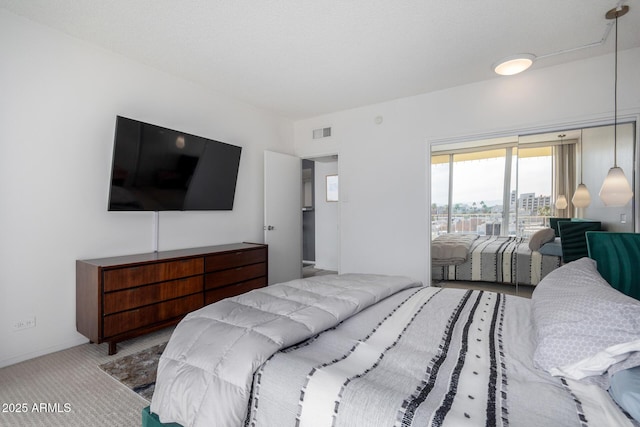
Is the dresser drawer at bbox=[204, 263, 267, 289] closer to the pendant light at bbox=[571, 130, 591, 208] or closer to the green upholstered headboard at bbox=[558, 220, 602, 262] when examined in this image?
the green upholstered headboard at bbox=[558, 220, 602, 262]

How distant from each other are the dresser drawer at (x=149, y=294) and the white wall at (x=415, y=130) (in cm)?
226

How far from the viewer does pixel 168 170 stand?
3139 mm

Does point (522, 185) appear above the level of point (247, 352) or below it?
above

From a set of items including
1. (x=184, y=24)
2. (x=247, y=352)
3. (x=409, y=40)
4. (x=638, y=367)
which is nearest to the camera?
(x=638, y=367)

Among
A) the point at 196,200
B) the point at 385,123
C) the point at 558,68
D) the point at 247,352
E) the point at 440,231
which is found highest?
the point at 558,68

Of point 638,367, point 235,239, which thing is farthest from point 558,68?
point 235,239

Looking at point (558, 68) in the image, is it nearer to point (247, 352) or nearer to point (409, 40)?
point (409, 40)

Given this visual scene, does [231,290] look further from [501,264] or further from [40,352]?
[501,264]

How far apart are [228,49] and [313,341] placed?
8.97ft

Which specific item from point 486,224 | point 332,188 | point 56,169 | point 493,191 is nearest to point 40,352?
point 56,169

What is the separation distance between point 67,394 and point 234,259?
177cm

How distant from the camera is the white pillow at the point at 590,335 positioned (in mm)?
981

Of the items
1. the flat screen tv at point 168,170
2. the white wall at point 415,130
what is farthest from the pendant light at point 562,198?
the flat screen tv at point 168,170

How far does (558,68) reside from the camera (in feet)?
10.3
